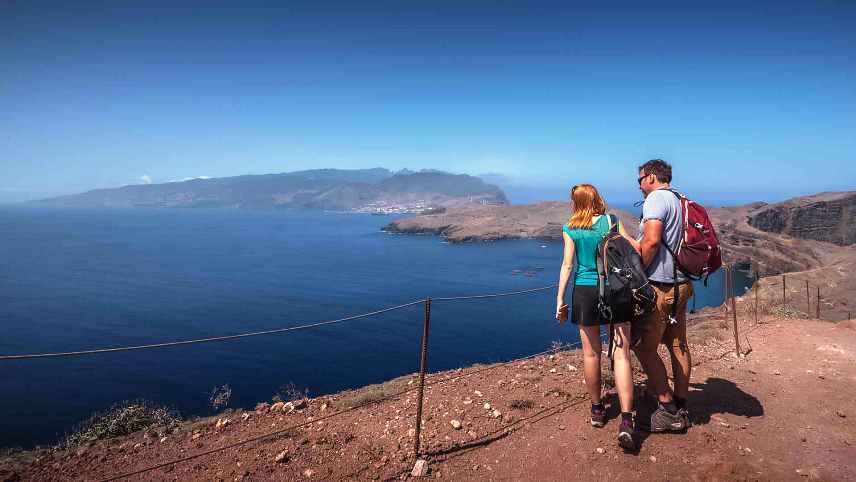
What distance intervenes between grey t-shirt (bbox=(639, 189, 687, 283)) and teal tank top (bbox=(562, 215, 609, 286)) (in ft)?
1.47

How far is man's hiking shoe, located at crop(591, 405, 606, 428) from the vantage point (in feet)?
14.6

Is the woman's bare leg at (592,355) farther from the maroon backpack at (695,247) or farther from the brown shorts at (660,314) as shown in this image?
the maroon backpack at (695,247)

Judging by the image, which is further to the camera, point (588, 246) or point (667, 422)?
point (667, 422)

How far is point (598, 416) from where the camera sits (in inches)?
175

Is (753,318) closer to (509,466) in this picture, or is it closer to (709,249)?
(709,249)

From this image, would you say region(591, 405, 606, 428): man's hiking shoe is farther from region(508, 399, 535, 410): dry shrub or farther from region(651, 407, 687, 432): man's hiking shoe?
region(508, 399, 535, 410): dry shrub

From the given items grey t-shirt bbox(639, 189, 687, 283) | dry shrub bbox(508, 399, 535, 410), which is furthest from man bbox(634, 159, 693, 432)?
dry shrub bbox(508, 399, 535, 410)

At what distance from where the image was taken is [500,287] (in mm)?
60188

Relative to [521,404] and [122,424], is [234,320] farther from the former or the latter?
[521,404]

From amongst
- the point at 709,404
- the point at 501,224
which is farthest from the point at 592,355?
the point at 501,224

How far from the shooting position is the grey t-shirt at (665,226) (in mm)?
3998

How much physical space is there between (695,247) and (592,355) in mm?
1446

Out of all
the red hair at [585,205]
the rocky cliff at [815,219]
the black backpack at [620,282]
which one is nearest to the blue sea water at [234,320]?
the black backpack at [620,282]

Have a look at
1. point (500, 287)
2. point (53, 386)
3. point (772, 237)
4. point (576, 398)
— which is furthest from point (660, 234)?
point (772, 237)
